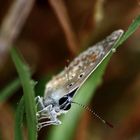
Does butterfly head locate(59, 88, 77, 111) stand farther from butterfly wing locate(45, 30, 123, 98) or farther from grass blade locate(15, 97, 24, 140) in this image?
grass blade locate(15, 97, 24, 140)

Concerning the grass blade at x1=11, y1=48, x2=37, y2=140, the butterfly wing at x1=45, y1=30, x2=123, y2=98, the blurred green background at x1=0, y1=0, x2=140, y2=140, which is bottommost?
the grass blade at x1=11, y1=48, x2=37, y2=140

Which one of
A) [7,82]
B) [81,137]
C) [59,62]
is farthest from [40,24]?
[81,137]

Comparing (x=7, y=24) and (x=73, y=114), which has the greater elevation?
(x=7, y=24)

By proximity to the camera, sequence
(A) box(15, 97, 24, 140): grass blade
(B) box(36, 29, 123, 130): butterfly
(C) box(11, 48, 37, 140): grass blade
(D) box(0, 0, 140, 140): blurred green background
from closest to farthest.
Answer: (C) box(11, 48, 37, 140): grass blade, (A) box(15, 97, 24, 140): grass blade, (B) box(36, 29, 123, 130): butterfly, (D) box(0, 0, 140, 140): blurred green background

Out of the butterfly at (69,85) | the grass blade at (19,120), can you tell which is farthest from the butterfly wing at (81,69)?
the grass blade at (19,120)

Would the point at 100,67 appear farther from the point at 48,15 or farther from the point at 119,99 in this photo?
the point at 48,15

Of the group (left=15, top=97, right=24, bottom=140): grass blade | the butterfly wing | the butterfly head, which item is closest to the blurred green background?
the butterfly wing
